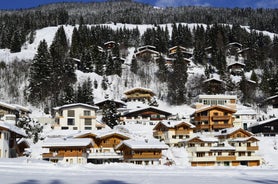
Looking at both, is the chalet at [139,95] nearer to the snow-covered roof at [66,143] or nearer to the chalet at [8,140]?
the snow-covered roof at [66,143]

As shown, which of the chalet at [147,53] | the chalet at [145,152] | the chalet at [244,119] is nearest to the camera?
the chalet at [145,152]

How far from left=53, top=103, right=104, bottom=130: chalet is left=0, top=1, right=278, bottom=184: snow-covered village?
16 cm

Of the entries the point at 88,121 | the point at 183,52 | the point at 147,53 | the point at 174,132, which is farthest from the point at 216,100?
the point at 147,53

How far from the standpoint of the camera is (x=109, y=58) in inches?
3553

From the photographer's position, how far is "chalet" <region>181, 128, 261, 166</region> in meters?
48.1

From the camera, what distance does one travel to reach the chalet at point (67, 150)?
143 feet

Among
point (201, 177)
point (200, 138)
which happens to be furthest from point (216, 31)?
point (201, 177)

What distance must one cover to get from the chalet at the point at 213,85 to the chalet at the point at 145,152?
37615mm

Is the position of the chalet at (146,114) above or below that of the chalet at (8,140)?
above

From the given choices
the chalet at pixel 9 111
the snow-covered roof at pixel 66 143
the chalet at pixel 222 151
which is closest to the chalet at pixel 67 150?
the snow-covered roof at pixel 66 143

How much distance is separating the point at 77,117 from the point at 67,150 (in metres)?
17.4

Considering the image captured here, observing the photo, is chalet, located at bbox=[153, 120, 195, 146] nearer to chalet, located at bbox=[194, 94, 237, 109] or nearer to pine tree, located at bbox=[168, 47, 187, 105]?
chalet, located at bbox=[194, 94, 237, 109]

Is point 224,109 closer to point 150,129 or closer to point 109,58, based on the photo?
point 150,129

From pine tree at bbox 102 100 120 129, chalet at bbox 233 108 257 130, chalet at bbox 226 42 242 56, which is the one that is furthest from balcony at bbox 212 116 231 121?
chalet at bbox 226 42 242 56
